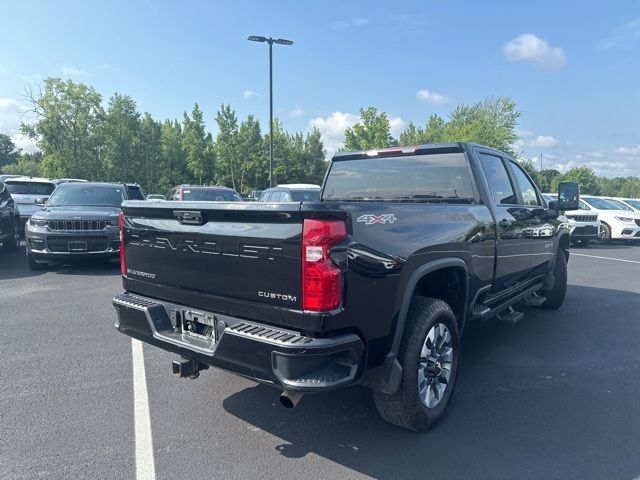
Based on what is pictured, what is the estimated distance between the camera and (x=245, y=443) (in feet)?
9.95

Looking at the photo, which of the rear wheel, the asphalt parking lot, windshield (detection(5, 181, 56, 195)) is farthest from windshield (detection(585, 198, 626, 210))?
windshield (detection(5, 181, 56, 195))

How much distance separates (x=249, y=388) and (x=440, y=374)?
62.0 inches

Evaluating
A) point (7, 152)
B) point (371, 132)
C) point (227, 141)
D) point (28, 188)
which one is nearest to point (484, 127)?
point (371, 132)

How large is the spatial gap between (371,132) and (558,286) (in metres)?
34.9

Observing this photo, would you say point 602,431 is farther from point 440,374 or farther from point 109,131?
point 109,131

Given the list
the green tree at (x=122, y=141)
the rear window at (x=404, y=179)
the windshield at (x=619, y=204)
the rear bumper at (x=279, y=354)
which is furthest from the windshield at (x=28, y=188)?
the green tree at (x=122, y=141)

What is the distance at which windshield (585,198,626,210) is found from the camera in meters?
16.4

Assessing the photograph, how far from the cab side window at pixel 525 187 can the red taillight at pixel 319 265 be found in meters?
3.35

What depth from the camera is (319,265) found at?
244 cm

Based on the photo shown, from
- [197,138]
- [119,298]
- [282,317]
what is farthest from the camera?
[197,138]

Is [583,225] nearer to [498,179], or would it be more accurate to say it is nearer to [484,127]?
[498,179]

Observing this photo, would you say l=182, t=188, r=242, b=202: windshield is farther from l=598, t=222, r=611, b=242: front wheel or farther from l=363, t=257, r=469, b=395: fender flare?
l=598, t=222, r=611, b=242: front wheel

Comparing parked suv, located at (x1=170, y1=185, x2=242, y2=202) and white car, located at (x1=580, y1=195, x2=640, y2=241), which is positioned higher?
parked suv, located at (x1=170, y1=185, x2=242, y2=202)

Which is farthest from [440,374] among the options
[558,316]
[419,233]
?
[558,316]
